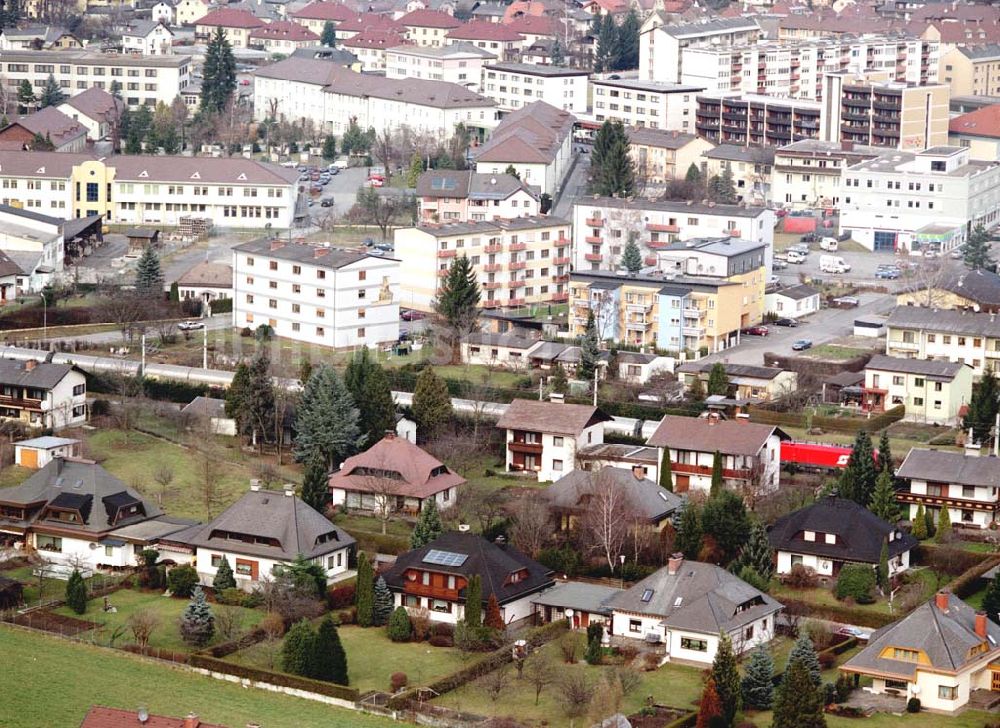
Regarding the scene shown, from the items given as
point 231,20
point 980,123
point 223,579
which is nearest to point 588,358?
point 223,579

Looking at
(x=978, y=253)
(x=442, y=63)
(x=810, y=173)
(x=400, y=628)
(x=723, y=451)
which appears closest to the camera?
(x=400, y=628)

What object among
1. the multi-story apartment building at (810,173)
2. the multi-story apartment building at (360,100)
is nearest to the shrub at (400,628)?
the multi-story apartment building at (810,173)

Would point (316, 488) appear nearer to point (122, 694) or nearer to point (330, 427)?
point (330, 427)

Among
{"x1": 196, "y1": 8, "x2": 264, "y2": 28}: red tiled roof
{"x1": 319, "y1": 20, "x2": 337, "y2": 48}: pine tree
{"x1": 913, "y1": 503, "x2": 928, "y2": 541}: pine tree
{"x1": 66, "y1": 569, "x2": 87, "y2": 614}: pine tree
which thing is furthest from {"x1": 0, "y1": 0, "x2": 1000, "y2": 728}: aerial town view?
{"x1": 196, "y1": 8, "x2": 264, "y2": 28}: red tiled roof

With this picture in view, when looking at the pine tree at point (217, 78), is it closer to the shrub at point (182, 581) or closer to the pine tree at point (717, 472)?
the pine tree at point (717, 472)

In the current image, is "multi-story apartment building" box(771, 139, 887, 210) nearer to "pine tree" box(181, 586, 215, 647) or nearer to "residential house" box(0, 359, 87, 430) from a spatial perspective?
"residential house" box(0, 359, 87, 430)
